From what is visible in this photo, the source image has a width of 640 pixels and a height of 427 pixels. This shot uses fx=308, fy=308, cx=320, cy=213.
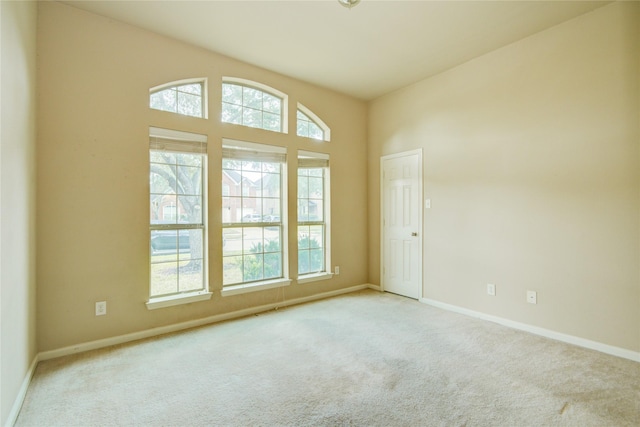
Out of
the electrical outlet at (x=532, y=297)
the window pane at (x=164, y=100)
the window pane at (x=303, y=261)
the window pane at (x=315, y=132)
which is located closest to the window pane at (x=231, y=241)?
the window pane at (x=303, y=261)

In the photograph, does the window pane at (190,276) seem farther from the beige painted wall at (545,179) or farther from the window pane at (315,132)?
the beige painted wall at (545,179)

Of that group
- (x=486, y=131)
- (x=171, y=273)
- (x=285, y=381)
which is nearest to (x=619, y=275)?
(x=486, y=131)

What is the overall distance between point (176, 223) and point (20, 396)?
5.62 feet

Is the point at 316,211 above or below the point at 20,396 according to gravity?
above

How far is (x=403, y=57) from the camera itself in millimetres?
3559

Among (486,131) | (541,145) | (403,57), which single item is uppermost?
(403,57)

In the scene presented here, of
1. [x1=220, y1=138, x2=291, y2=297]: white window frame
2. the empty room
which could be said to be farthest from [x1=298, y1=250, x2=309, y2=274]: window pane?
[x1=220, y1=138, x2=291, y2=297]: white window frame

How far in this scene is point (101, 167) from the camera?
280 cm

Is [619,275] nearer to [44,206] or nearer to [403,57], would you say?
[403,57]

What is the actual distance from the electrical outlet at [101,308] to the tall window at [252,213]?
115 cm

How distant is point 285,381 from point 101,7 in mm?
3472

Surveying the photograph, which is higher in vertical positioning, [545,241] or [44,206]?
[44,206]

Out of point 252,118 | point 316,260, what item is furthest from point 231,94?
point 316,260

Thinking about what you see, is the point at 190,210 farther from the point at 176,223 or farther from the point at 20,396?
the point at 20,396
